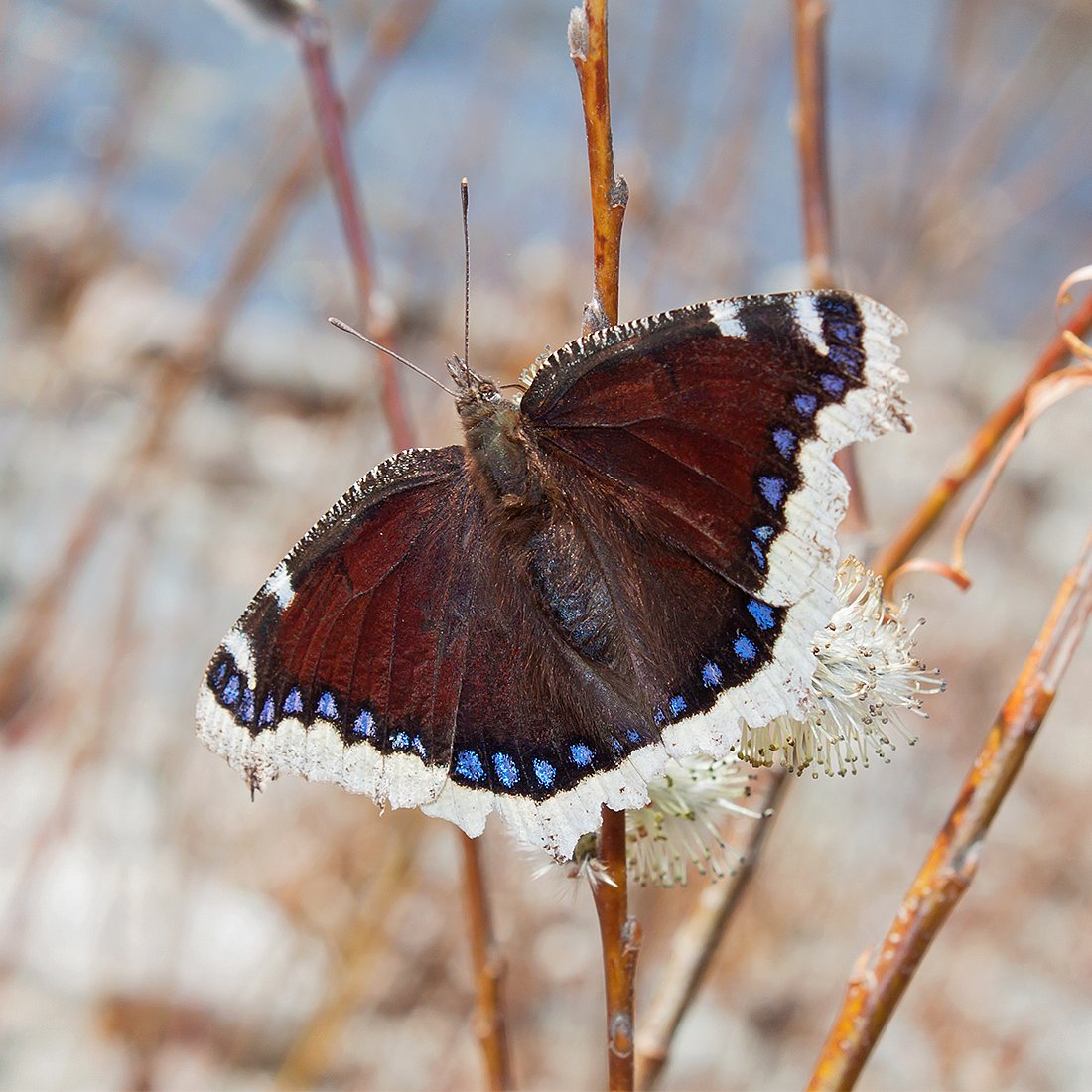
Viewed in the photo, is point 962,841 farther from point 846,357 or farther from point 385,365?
point 385,365

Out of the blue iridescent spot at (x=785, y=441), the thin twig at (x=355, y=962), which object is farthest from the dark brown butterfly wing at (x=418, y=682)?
the thin twig at (x=355, y=962)

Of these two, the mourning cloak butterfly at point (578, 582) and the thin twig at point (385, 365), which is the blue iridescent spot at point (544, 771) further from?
the thin twig at point (385, 365)

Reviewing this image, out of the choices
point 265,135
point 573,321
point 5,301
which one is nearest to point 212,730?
point 573,321

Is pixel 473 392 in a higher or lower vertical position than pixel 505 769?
higher

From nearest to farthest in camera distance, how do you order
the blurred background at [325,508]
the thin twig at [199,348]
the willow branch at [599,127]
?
the willow branch at [599,127]
the thin twig at [199,348]
the blurred background at [325,508]

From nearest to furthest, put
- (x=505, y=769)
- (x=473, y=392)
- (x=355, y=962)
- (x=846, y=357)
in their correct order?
(x=846, y=357) < (x=505, y=769) < (x=473, y=392) < (x=355, y=962)

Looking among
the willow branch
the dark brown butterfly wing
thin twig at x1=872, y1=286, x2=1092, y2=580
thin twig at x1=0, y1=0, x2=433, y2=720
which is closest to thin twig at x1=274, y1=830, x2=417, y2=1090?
thin twig at x1=0, y1=0, x2=433, y2=720

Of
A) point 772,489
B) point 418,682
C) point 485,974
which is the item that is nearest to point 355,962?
point 485,974
